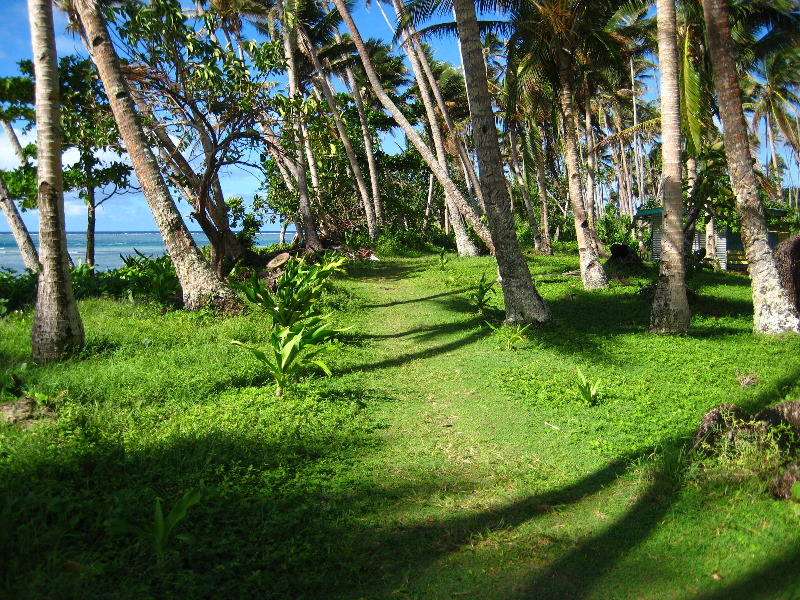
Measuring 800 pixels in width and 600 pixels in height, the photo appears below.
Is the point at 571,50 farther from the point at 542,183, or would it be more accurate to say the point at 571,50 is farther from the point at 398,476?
the point at 398,476

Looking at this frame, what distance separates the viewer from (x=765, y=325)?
879 centimetres

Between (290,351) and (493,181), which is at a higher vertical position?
(493,181)

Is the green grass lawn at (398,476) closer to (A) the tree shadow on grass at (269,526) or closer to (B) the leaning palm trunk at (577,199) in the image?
(A) the tree shadow on grass at (269,526)

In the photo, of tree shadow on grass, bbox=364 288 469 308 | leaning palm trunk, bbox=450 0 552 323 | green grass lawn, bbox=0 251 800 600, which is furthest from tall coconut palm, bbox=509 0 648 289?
green grass lawn, bbox=0 251 800 600

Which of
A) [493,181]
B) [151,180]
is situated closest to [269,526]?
[493,181]

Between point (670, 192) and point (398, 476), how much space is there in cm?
646

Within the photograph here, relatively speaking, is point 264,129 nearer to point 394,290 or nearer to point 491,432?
point 394,290

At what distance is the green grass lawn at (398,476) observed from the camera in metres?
3.24

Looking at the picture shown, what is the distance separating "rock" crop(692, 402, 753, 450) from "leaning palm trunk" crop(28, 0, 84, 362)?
6870mm

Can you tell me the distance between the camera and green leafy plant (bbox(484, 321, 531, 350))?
8731 mm

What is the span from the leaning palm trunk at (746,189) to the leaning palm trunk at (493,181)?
3.07m

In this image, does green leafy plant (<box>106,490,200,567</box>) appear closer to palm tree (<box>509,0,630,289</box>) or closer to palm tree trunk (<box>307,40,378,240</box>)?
palm tree (<box>509,0,630,289</box>)

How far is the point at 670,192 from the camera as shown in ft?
29.0

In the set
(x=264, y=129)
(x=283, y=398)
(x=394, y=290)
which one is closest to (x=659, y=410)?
(x=283, y=398)
